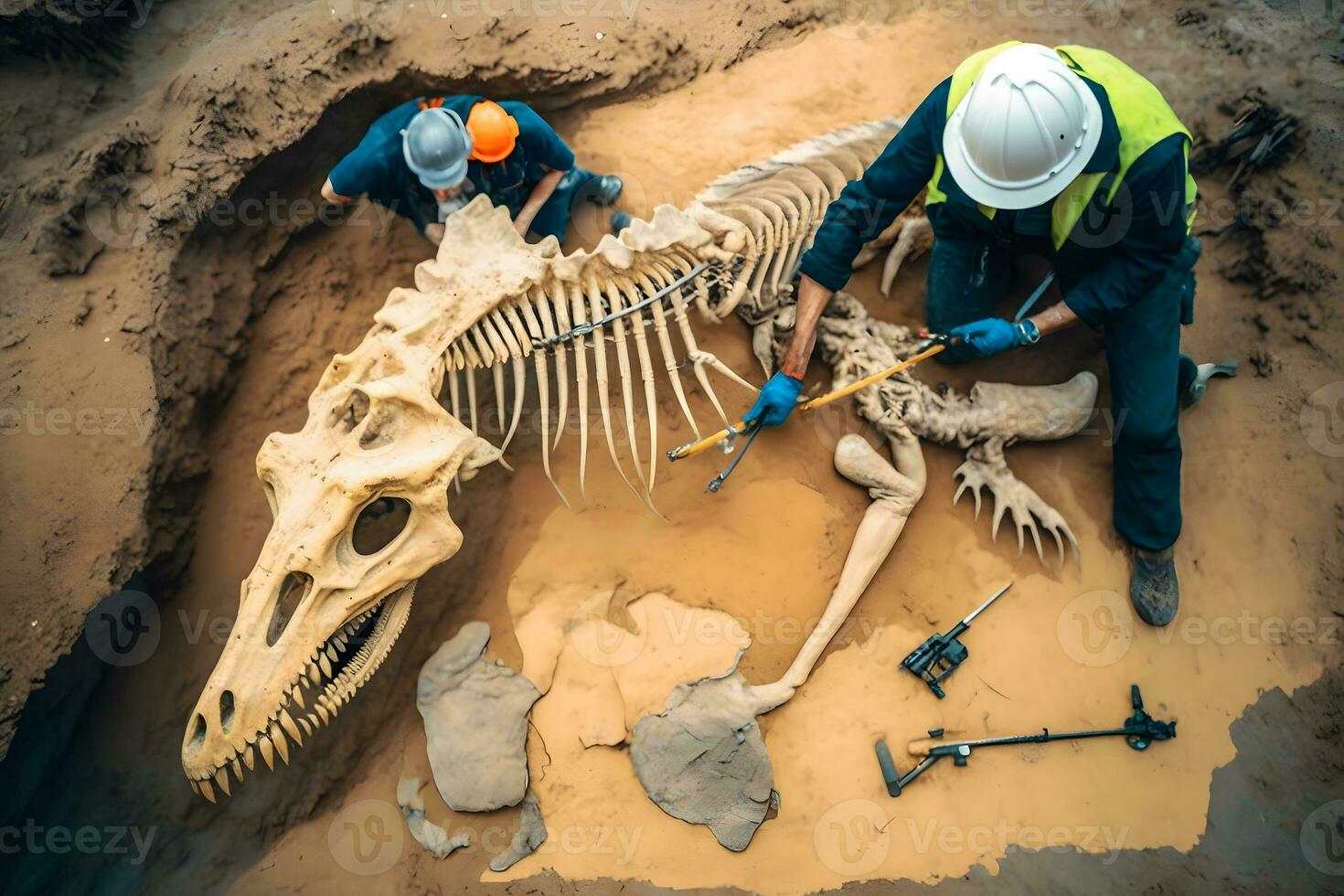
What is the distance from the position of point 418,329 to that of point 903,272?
2.78 m

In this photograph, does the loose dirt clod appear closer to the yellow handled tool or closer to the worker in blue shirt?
the yellow handled tool

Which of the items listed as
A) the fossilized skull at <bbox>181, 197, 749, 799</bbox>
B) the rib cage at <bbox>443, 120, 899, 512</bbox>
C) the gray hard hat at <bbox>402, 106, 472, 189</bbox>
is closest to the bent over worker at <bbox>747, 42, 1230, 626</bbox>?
the rib cage at <bbox>443, 120, 899, 512</bbox>

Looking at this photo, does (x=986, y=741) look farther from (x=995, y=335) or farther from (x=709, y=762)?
(x=995, y=335)

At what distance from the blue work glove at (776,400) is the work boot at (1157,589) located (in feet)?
6.41

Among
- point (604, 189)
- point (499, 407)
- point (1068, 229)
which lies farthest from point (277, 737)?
point (1068, 229)

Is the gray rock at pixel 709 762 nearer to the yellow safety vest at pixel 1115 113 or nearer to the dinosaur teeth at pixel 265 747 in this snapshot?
the dinosaur teeth at pixel 265 747

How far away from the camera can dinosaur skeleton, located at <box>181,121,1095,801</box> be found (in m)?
3.49

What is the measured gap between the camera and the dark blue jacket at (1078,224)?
3822 millimetres

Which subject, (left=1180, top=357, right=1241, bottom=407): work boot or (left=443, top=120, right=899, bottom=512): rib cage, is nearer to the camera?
(left=443, top=120, right=899, bottom=512): rib cage

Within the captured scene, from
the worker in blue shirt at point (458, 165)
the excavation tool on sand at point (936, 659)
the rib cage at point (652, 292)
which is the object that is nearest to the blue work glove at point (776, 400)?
the rib cage at point (652, 292)

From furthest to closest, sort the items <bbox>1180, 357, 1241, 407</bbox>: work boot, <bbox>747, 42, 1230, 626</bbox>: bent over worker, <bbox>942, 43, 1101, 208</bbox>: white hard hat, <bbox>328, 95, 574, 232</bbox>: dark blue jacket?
<bbox>1180, 357, 1241, 407</bbox>: work boot, <bbox>328, 95, 574, 232</bbox>: dark blue jacket, <bbox>747, 42, 1230, 626</bbox>: bent over worker, <bbox>942, 43, 1101, 208</bbox>: white hard hat

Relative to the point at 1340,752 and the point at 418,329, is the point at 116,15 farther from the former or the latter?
the point at 1340,752

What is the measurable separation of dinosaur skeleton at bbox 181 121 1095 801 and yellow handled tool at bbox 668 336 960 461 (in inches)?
5.6

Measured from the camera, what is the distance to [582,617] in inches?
172
